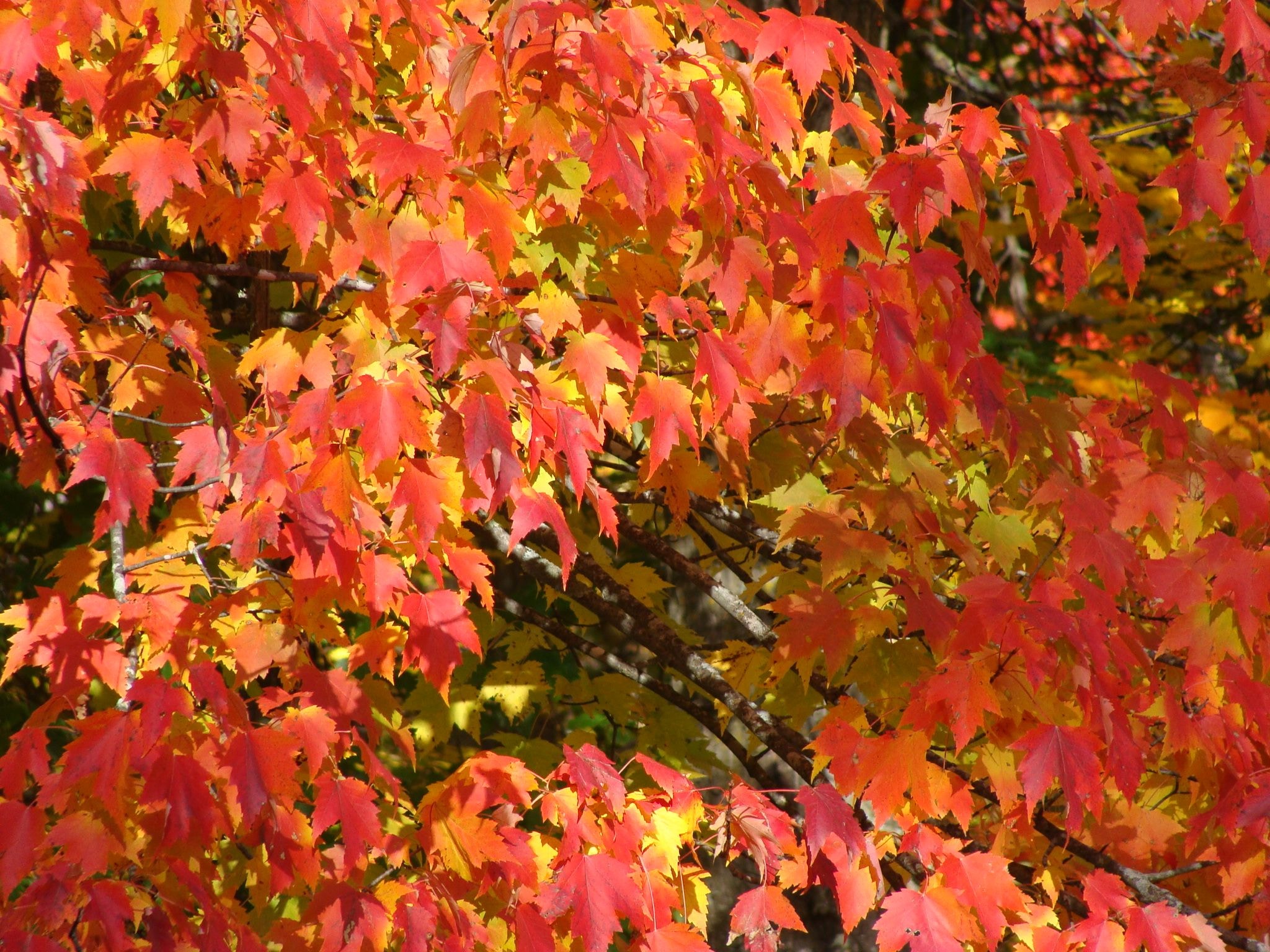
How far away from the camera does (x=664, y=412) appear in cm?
275

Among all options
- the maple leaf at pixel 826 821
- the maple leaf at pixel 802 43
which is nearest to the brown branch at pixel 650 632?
the maple leaf at pixel 826 821

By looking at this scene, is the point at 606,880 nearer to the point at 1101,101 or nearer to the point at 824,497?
the point at 824,497

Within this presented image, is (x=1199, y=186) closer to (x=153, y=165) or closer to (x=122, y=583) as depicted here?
(x=153, y=165)

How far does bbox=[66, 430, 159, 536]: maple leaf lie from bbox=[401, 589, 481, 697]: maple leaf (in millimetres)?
→ 607

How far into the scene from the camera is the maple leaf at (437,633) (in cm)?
260

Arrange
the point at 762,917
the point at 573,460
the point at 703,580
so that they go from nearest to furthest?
the point at 573,460 → the point at 762,917 → the point at 703,580

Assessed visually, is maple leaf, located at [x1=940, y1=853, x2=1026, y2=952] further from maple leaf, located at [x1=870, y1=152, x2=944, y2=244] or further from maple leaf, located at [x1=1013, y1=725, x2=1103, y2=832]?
maple leaf, located at [x1=870, y1=152, x2=944, y2=244]

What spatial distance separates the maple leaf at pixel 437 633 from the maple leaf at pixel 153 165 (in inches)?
40.5

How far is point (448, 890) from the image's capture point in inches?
103

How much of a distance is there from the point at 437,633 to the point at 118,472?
2.48ft

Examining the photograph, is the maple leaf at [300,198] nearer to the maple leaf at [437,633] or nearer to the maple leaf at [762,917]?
the maple leaf at [437,633]

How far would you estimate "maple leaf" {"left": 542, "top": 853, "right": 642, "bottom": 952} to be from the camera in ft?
8.23

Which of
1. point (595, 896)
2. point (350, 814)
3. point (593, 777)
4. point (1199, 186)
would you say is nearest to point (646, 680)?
point (593, 777)

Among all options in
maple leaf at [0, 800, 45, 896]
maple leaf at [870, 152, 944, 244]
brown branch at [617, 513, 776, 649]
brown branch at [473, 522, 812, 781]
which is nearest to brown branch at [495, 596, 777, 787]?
brown branch at [473, 522, 812, 781]
